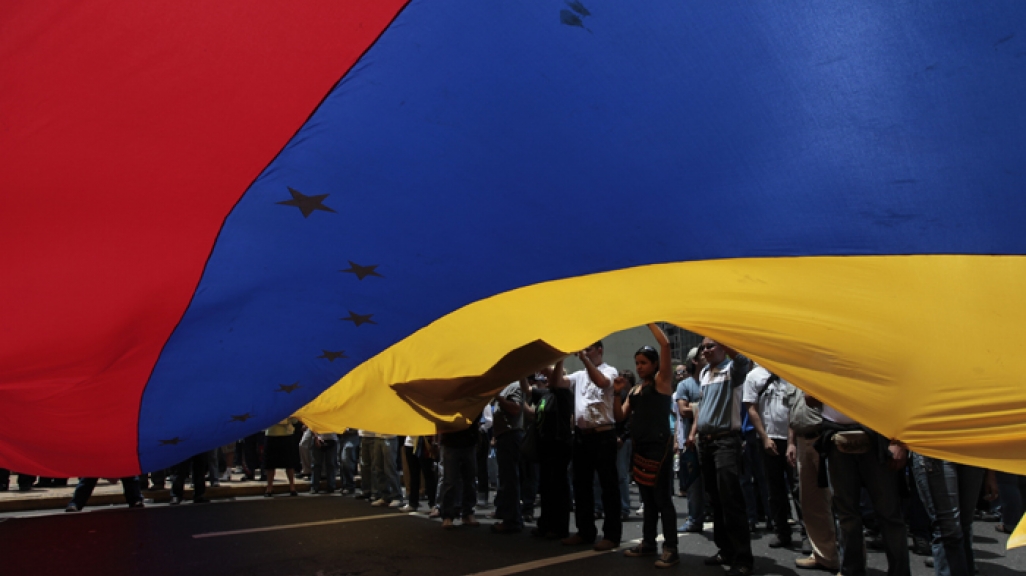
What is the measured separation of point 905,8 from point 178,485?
12398 millimetres

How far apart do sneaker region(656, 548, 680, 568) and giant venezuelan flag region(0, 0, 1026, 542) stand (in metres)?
2.97

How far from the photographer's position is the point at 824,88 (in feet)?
8.90

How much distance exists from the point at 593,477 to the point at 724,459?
62.8 inches

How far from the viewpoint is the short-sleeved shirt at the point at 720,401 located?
6020mm

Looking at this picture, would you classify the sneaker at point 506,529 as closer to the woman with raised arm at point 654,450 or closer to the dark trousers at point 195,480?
the woman with raised arm at point 654,450

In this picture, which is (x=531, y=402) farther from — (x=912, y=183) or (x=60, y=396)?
(x=912, y=183)

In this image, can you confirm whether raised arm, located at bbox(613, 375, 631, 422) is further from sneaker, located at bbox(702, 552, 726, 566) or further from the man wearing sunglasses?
sneaker, located at bbox(702, 552, 726, 566)

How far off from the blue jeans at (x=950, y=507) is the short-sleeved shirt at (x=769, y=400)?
194cm

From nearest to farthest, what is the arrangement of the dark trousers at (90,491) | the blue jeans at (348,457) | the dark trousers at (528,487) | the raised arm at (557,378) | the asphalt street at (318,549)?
the asphalt street at (318,549)
the raised arm at (557,378)
the dark trousers at (528,487)
the dark trousers at (90,491)
the blue jeans at (348,457)

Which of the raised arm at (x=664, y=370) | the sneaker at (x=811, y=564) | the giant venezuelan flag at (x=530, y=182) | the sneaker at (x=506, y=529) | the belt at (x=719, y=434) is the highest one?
the giant venezuelan flag at (x=530, y=182)

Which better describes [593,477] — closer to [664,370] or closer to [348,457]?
[664,370]

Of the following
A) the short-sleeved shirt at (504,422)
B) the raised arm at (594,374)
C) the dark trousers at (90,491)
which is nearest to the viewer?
the raised arm at (594,374)

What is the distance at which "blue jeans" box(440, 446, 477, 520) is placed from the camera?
849cm

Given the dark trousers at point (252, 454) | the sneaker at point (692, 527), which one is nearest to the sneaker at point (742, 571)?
the sneaker at point (692, 527)
